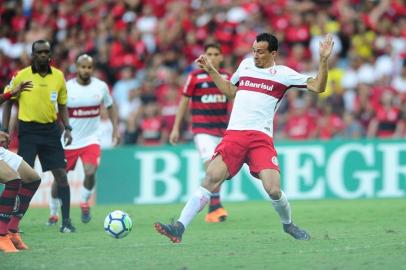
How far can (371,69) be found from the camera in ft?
71.6

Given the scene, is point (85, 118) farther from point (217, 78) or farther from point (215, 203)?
point (217, 78)

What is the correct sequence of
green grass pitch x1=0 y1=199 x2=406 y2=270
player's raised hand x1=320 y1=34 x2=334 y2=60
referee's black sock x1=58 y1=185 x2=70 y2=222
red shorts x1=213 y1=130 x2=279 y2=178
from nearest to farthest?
green grass pitch x1=0 y1=199 x2=406 y2=270, player's raised hand x1=320 y1=34 x2=334 y2=60, red shorts x1=213 y1=130 x2=279 y2=178, referee's black sock x1=58 y1=185 x2=70 y2=222

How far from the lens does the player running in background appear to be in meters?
10.8

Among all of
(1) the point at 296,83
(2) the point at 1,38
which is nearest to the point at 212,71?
(1) the point at 296,83

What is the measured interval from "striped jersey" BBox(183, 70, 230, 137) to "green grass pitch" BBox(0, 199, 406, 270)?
57.0 inches

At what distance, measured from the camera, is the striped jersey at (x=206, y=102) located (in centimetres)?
1514

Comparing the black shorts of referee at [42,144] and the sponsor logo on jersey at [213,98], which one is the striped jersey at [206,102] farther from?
the black shorts of referee at [42,144]

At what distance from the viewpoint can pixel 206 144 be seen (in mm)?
15055

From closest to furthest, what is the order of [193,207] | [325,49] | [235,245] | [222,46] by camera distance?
[325,49] < [193,207] < [235,245] < [222,46]

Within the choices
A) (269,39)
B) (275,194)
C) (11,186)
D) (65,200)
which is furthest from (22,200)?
(269,39)

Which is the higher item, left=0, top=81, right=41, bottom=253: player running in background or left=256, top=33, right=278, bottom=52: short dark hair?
left=256, top=33, right=278, bottom=52: short dark hair

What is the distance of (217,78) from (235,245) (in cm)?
193

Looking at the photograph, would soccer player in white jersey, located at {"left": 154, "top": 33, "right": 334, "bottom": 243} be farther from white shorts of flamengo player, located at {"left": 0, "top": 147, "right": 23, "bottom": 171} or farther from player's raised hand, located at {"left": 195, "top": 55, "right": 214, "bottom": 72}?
white shorts of flamengo player, located at {"left": 0, "top": 147, "right": 23, "bottom": 171}

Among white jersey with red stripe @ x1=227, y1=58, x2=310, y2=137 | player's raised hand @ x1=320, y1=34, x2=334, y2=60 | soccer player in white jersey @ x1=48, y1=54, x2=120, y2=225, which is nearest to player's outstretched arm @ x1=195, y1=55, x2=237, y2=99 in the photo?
white jersey with red stripe @ x1=227, y1=58, x2=310, y2=137
